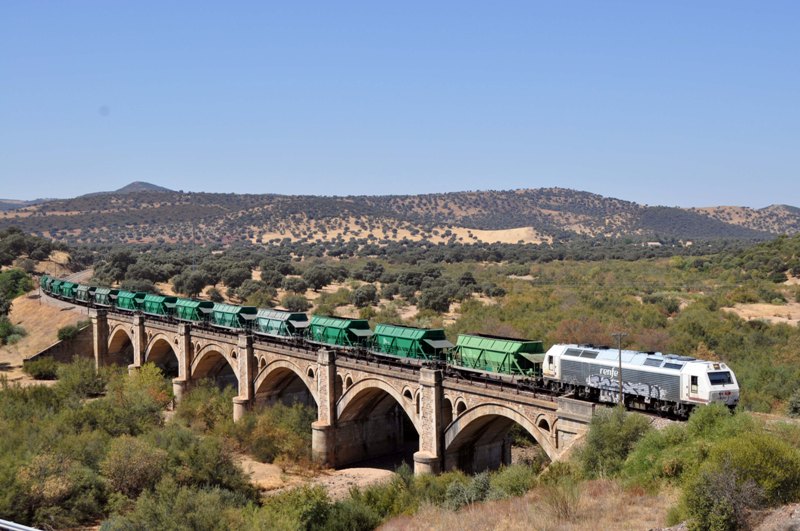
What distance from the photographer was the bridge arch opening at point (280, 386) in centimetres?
4491

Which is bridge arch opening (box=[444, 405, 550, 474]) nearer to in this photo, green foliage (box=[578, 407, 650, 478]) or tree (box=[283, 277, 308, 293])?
green foliage (box=[578, 407, 650, 478])

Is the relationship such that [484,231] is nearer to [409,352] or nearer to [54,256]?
[54,256]

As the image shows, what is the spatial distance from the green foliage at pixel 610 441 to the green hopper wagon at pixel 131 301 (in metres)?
51.5

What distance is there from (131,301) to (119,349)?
4716 millimetres

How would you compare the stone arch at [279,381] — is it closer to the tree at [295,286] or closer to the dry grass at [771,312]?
the dry grass at [771,312]

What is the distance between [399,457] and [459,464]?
385 inches

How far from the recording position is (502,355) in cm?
3391

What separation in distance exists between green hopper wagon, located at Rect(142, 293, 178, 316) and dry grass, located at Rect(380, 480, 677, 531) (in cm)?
4522

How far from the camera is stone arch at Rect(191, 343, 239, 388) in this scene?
168ft

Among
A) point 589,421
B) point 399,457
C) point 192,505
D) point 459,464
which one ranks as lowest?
point 399,457

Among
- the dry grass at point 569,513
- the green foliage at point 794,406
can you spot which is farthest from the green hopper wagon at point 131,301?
the green foliage at point 794,406

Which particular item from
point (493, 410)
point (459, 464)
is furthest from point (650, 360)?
point (459, 464)

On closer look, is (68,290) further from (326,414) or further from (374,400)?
(374,400)

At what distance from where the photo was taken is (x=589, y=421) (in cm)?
2564
